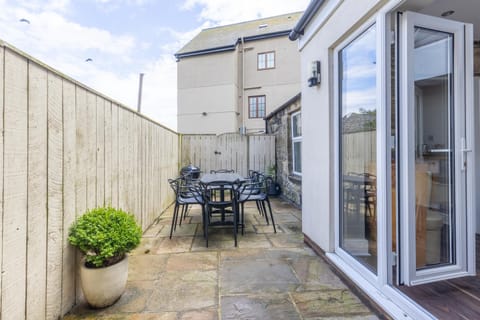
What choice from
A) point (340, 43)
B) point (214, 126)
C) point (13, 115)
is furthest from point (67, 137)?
point (214, 126)

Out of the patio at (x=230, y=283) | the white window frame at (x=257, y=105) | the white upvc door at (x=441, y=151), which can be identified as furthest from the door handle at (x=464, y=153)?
the white window frame at (x=257, y=105)

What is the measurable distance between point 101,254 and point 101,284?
8.5 inches

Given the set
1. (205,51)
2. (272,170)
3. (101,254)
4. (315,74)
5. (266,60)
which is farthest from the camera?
(205,51)

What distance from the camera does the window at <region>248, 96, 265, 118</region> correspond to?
11805mm

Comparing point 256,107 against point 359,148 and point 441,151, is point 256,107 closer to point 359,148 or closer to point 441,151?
point 359,148

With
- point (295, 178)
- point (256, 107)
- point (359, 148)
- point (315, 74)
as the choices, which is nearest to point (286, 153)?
point (295, 178)

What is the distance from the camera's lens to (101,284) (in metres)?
1.77

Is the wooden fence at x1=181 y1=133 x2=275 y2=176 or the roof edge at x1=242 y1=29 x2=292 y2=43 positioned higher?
the roof edge at x1=242 y1=29 x2=292 y2=43

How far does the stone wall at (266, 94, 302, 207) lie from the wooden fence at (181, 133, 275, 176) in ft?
1.04

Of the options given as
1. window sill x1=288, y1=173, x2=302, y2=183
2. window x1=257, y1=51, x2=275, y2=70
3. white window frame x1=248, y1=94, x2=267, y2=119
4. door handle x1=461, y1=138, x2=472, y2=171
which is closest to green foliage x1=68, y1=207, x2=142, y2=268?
door handle x1=461, y1=138, x2=472, y2=171

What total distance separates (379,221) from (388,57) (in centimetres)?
Answer: 114

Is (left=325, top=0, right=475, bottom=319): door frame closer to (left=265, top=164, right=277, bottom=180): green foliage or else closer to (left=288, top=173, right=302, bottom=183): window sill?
(left=288, top=173, right=302, bottom=183): window sill

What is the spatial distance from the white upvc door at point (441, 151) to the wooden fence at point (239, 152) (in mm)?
5300

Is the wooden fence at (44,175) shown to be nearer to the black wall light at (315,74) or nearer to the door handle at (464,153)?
the black wall light at (315,74)
